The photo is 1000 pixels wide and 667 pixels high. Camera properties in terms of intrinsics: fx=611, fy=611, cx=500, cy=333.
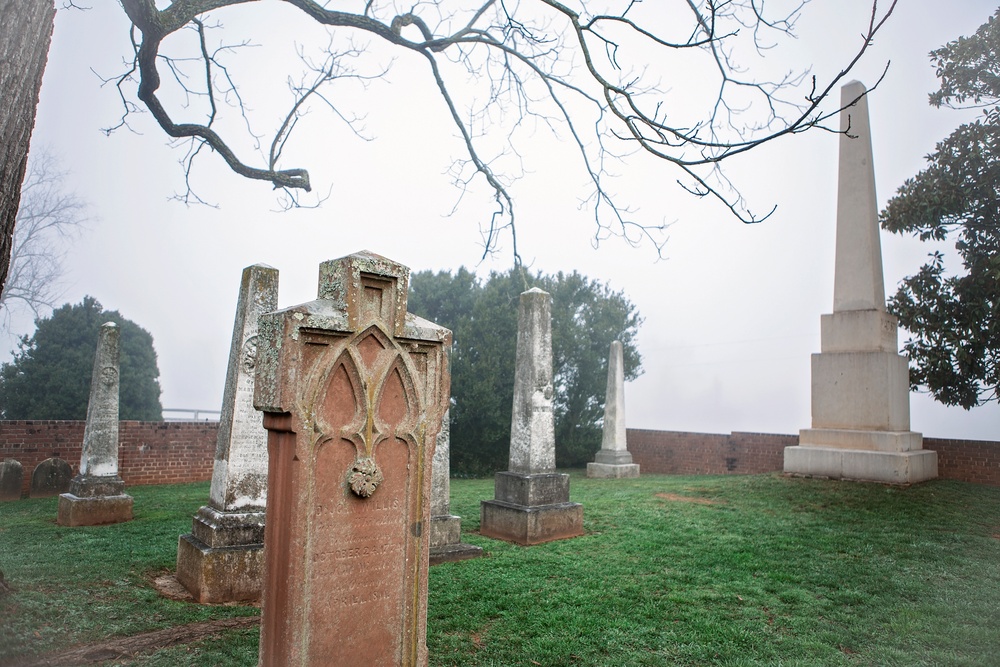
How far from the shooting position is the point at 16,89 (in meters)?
2.79

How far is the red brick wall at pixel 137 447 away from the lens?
38.8ft

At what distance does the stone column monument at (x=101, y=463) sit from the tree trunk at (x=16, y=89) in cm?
717

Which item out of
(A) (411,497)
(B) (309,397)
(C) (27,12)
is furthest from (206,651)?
(C) (27,12)

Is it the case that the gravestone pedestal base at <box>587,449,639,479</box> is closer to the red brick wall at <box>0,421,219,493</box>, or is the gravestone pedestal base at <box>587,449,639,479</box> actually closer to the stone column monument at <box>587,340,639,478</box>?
the stone column monument at <box>587,340,639,478</box>

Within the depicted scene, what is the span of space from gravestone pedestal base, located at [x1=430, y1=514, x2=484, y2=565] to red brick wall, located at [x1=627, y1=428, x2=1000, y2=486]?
871 cm

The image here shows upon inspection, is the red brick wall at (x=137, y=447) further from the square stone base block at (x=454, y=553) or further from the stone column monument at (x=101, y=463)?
the square stone base block at (x=454, y=553)

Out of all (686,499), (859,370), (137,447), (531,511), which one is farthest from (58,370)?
(859,370)

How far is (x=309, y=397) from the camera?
2.98m

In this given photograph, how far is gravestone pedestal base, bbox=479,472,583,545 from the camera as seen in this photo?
7.44 m

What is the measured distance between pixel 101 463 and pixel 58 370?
10.0m

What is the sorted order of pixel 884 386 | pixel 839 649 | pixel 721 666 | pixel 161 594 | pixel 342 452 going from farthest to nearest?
pixel 884 386, pixel 161 594, pixel 839 649, pixel 721 666, pixel 342 452

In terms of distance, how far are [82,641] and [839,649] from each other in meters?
5.12

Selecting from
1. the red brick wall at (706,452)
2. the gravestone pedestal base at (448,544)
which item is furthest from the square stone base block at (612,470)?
the gravestone pedestal base at (448,544)

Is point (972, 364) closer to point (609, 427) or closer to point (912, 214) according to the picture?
point (912, 214)
